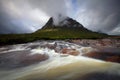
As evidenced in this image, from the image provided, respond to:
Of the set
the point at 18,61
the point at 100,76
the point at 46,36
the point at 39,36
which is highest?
the point at 39,36

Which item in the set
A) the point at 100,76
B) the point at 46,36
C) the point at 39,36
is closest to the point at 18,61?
the point at 100,76

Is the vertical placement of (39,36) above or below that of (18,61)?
above

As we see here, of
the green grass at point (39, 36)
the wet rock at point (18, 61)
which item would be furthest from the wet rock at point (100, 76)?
the green grass at point (39, 36)

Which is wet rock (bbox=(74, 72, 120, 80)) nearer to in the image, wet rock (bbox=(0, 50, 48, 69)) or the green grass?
wet rock (bbox=(0, 50, 48, 69))

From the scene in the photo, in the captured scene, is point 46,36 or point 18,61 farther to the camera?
point 46,36

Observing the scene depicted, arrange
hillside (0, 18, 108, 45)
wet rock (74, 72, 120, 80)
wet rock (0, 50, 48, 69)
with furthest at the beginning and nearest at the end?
1. hillside (0, 18, 108, 45)
2. wet rock (0, 50, 48, 69)
3. wet rock (74, 72, 120, 80)

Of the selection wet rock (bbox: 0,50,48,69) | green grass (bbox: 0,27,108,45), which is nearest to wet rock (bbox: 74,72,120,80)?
wet rock (bbox: 0,50,48,69)

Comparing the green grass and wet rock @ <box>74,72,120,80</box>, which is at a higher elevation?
the green grass

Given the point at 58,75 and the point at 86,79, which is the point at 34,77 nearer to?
the point at 58,75

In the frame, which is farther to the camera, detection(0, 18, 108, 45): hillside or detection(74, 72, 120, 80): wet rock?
detection(0, 18, 108, 45): hillside

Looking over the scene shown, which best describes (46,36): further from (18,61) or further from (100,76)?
(100,76)

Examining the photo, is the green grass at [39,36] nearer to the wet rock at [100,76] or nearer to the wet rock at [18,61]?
the wet rock at [18,61]

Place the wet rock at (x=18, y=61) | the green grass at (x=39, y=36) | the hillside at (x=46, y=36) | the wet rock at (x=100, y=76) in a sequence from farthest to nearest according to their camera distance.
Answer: the hillside at (x=46, y=36) → the green grass at (x=39, y=36) → the wet rock at (x=18, y=61) → the wet rock at (x=100, y=76)

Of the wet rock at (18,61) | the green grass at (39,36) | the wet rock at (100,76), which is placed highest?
the green grass at (39,36)
